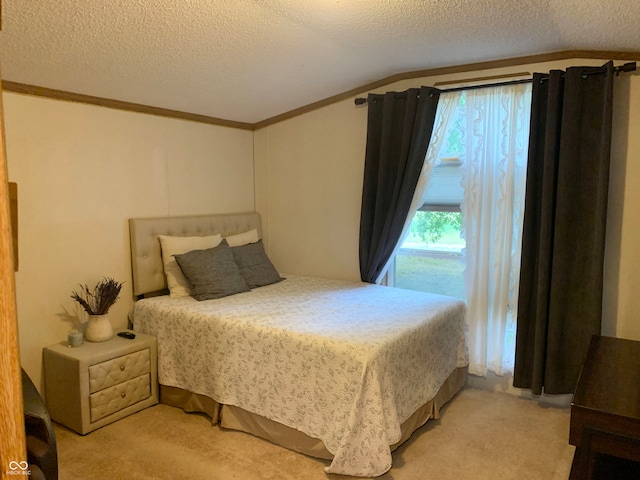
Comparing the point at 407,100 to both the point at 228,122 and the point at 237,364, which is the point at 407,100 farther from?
the point at 237,364

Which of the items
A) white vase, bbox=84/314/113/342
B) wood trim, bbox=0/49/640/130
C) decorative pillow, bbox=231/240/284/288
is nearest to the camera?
wood trim, bbox=0/49/640/130

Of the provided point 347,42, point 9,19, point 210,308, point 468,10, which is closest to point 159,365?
point 210,308

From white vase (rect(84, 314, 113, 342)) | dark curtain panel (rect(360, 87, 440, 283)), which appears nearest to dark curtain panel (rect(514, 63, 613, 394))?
dark curtain panel (rect(360, 87, 440, 283))

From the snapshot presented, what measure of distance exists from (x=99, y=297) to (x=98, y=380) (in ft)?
1.75

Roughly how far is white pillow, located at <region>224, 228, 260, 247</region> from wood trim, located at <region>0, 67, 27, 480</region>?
10.4 ft

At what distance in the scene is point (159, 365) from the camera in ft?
9.93

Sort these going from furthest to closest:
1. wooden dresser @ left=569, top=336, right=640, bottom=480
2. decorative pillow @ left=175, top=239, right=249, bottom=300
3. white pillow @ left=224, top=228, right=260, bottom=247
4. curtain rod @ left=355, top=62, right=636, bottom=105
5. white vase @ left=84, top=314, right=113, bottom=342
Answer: white pillow @ left=224, top=228, right=260, bottom=247 < decorative pillow @ left=175, top=239, right=249, bottom=300 < white vase @ left=84, top=314, right=113, bottom=342 < curtain rod @ left=355, top=62, right=636, bottom=105 < wooden dresser @ left=569, top=336, right=640, bottom=480

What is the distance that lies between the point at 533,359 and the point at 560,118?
150 cm

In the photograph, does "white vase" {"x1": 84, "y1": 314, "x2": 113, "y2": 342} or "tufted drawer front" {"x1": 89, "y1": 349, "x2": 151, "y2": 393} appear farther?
"white vase" {"x1": 84, "y1": 314, "x2": 113, "y2": 342}

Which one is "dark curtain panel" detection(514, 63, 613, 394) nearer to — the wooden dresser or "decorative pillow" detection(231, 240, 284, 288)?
the wooden dresser

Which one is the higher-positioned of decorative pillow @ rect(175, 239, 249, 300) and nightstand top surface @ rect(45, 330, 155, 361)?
decorative pillow @ rect(175, 239, 249, 300)

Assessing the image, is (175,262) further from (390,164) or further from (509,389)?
(509,389)

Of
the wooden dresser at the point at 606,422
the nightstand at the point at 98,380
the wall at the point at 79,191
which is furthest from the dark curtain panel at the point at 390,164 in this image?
the nightstand at the point at 98,380

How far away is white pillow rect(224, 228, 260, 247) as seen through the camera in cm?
380
